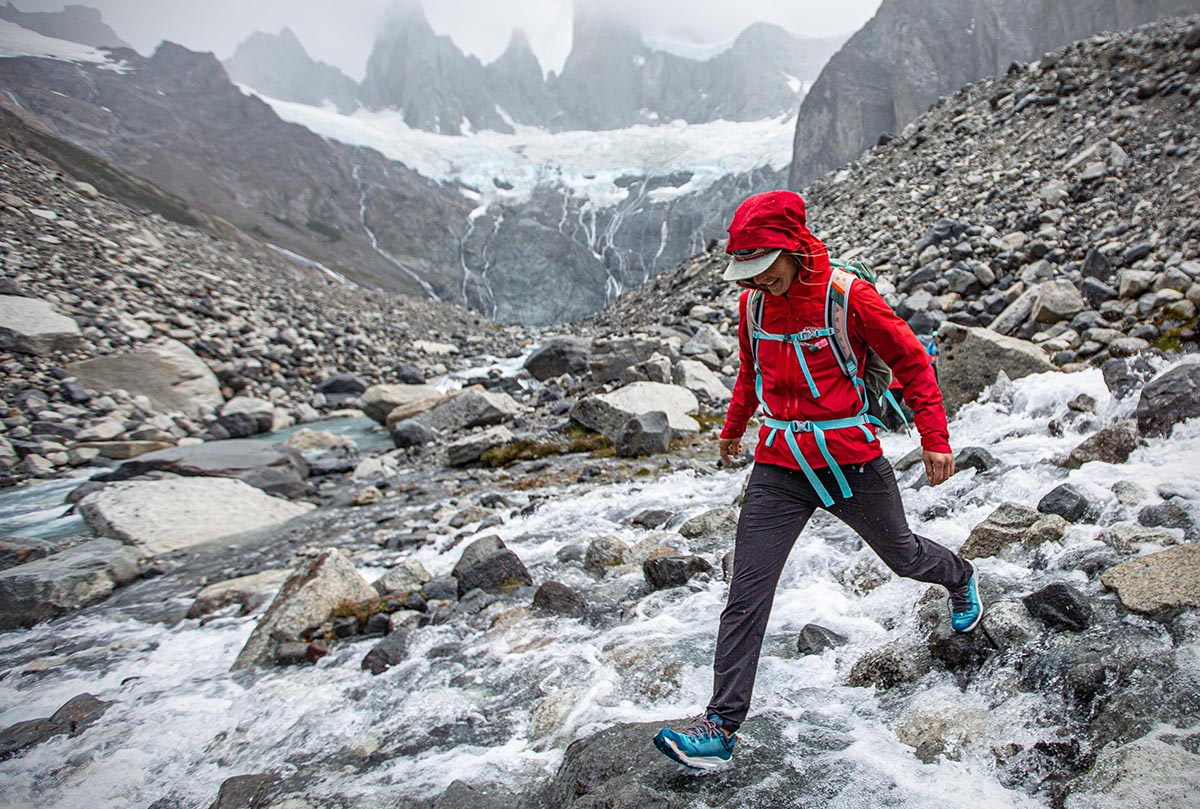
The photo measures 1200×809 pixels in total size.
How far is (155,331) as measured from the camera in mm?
17641

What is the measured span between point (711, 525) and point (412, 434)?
8.49m

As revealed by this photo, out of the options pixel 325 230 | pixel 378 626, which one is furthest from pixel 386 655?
pixel 325 230

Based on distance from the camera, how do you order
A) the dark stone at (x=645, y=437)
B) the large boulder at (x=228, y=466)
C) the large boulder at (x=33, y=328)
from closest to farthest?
the dark stone at (x=645, y=437) → the large boulder at (x=228, y=466) → the large boulder at (x=33, y=328)

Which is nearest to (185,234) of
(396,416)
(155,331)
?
(155,331)

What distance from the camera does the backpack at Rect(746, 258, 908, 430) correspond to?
2980 mm

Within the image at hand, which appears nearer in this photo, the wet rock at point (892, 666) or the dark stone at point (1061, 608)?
the dark stone at point (1061, 608)

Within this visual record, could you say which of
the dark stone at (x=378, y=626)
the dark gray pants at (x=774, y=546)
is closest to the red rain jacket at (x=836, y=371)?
the dark gray pants at (x=774, y=546)

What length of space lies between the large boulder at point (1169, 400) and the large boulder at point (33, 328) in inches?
769

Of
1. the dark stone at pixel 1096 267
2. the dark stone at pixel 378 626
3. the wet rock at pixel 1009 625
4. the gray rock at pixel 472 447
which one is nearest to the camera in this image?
the wet rock at pixel 1009 625

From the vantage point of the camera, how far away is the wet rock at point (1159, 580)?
9.93 ft

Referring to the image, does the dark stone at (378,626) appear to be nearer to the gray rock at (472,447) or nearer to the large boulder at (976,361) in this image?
the gray rock at (472,447)

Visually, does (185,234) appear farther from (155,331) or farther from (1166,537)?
(1166,537)

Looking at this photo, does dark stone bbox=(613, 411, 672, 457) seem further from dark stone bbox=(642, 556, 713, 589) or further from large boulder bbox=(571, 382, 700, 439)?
dark stone bbox=(642, 556, 713, 589)

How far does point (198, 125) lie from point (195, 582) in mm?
136548
